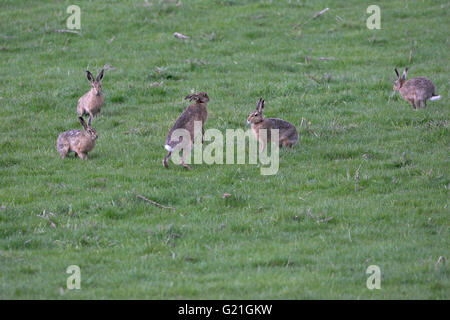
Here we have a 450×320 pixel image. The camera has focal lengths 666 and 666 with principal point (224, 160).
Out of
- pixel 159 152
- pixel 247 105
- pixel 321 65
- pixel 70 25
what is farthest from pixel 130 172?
pixel 70 25

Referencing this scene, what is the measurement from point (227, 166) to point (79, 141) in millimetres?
2953

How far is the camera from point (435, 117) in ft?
47.8

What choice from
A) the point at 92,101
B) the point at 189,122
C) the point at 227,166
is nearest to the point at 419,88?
the point at 227,166

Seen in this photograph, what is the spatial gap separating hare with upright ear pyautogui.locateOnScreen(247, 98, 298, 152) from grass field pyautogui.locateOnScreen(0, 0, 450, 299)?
12.2 inches

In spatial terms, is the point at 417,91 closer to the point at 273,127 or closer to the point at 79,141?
the point at 273,127

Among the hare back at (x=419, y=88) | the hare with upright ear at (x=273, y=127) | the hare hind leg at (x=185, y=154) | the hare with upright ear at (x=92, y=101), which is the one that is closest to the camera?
the hare hind leg at (x=185, y=154)

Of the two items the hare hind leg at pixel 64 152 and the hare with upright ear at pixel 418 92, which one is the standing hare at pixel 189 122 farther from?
the hare with upright ear at pixel 418 92

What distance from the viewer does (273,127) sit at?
13336mm

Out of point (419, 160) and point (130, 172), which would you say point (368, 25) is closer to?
point (419, 160)

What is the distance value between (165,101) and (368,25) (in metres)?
8.21

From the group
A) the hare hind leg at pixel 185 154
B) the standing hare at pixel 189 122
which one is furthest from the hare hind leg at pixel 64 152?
the hare hind leg at pixel 185 154

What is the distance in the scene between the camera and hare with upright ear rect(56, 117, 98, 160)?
42.5 ft

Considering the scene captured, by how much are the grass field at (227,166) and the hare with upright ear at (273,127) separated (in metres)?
0.31

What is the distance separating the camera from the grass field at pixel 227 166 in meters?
8.60
